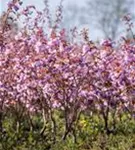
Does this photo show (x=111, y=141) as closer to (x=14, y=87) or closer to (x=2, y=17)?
(x=14, y=87)

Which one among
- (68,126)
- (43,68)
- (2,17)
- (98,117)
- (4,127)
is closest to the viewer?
(2,17)

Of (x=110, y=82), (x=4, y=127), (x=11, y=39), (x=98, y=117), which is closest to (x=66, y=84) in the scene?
(x=110, y=82)

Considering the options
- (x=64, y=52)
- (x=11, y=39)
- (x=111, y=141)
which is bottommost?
(x=111, y=141)

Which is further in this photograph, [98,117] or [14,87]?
[98,117]

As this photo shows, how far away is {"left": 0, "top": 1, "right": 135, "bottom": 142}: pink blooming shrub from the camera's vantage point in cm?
826

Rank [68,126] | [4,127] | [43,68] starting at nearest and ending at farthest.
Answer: [43,68] < [68,126] < [4,127]

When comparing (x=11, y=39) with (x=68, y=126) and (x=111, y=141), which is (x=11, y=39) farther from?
(x=111, y=141)

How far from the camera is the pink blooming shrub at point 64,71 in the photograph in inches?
Result: 325

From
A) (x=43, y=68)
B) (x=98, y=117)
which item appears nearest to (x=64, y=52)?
(x=43, y=68)

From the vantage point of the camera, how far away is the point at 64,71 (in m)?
8.41

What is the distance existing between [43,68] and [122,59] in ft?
4.33

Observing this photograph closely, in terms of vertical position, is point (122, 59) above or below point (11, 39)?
below

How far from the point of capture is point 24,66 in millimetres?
8906

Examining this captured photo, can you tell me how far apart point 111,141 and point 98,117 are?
2833mm
